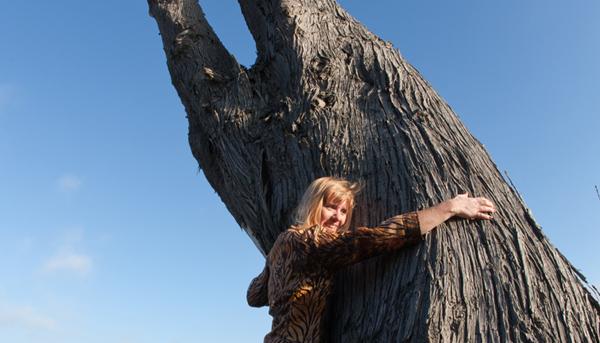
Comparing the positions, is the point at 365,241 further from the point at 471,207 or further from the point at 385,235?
the point at 471,207

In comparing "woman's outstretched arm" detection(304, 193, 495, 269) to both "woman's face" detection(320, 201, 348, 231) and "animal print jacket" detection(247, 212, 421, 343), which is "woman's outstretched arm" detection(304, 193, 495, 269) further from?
"woman's face" detection(320, 201, 348, 231)

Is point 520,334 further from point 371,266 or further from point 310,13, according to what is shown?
point 310,13

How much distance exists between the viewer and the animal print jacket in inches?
99.2

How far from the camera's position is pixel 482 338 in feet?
7.29

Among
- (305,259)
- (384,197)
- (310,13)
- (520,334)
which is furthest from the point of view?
(310,13)

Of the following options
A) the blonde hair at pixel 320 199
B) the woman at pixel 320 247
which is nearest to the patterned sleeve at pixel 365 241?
the woman at pixel 320 247

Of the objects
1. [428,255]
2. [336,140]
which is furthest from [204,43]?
[428,255]

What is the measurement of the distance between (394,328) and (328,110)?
4.58ft

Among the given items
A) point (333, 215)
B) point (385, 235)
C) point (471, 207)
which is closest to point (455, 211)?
point (471, 207)

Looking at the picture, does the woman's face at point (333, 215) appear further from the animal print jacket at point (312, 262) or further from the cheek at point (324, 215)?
the animal print jacket at point (312, 262)

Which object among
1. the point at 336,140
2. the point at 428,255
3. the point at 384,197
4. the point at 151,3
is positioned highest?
the point at 151,3

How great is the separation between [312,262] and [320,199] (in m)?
0.32

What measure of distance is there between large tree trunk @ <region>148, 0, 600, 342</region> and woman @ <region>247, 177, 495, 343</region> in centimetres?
8

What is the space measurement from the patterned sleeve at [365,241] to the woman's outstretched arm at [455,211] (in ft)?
0.14
